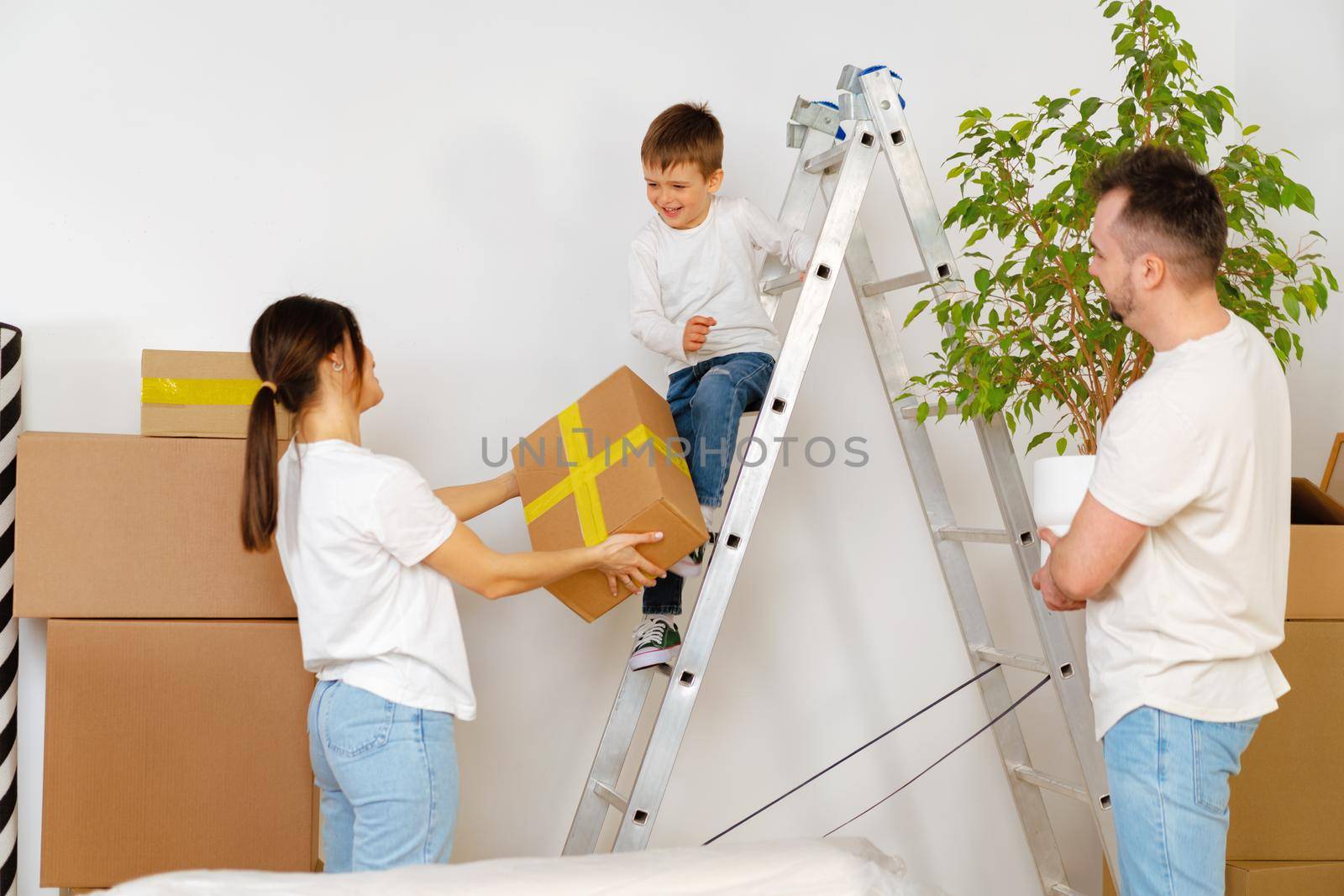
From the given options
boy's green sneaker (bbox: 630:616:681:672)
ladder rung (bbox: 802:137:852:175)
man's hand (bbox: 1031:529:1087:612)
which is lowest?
man's hand (bbox: 1031:529:1087:612)

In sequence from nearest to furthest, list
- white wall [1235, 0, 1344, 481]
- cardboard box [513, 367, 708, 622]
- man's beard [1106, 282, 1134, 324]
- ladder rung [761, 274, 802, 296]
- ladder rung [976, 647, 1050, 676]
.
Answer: man's beard [1106, 282, 1134, 324] < cardboard box [513, 367, 708, 622] < ladder rung [976, 647, 1050, 676] < ladder rung [761, 274, 802, 296] < white wall [1235, 0, 1344, 481]

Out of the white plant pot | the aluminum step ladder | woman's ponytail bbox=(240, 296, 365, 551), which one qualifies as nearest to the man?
the white plant pot

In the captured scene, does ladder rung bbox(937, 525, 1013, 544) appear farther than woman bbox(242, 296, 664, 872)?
Yes

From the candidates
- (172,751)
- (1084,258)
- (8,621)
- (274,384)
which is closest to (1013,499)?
(1084,258)

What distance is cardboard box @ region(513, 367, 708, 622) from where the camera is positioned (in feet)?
5.62

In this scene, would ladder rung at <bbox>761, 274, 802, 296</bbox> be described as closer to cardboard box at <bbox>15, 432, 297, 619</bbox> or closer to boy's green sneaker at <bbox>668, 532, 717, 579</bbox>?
boy's green sneaker at <bbox>668, 532, 717, 579</bbox>

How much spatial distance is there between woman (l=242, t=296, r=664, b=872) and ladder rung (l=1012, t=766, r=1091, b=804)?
3.96 ft

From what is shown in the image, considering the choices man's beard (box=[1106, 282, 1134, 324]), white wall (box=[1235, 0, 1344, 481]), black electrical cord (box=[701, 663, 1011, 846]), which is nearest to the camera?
man's beard (box=[1106, 282, 1134, 324])

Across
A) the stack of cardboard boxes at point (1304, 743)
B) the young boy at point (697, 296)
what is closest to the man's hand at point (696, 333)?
the young boy at point (697, 296)

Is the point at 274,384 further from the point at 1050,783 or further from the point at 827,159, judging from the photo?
the point at 1050,783

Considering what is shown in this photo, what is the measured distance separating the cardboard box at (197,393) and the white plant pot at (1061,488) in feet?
4.37

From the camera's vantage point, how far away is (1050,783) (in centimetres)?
221

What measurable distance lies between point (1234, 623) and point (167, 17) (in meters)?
2.32

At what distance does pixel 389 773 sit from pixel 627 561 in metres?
0.48
